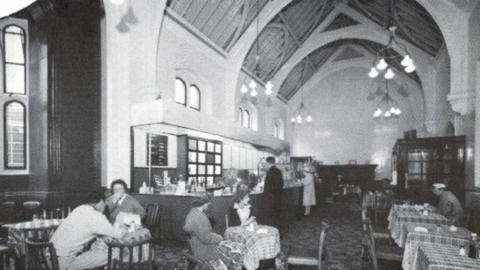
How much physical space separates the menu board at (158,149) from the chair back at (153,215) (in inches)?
78.1

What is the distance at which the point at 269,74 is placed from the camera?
15.9 metres

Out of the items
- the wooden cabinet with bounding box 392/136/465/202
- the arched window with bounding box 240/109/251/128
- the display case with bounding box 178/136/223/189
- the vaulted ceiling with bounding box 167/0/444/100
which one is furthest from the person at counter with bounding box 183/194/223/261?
the arched window with bounding box 240/109/251/128

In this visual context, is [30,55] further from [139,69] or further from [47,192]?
[47,192]

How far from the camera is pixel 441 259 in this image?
11.0 ft

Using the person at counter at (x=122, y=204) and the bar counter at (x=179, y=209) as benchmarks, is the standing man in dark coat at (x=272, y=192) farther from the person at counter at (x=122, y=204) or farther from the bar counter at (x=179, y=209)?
the person at counter at (x=122, y=204)

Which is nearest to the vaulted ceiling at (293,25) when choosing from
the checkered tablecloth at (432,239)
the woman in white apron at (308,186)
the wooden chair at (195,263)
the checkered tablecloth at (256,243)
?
the woman in white apron at (308,186)

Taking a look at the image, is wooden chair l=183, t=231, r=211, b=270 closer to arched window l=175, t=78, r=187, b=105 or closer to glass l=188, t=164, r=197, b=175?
glass l=188, t=164, r=197, b=175

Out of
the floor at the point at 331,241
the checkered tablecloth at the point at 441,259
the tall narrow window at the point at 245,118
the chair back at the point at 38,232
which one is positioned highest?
the tall narrow window at the point at 245,118

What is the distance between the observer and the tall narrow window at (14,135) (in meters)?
8.33

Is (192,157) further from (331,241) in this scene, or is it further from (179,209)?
(331,241)

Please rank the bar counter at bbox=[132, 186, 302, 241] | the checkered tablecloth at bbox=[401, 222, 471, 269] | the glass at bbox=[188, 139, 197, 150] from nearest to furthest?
the checkered tablecloth at bbox=[401, 222, 471, 269]
the bar counter at bbox=[132, 186, 302, 241]
the glass at bbox=[188, 139, 197, 150]

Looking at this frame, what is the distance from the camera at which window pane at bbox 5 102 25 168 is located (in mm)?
8352

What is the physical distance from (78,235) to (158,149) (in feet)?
17.2

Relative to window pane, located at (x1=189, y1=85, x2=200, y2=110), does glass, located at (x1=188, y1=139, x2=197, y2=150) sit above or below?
below
